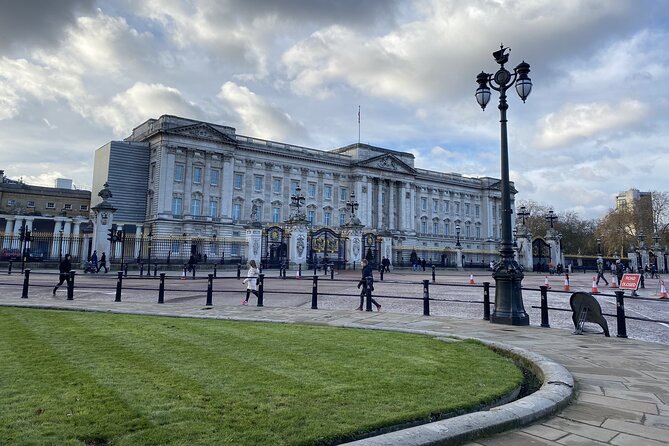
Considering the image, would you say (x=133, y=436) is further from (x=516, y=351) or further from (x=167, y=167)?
(x=167, y=167)

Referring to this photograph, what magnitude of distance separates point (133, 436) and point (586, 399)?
14.5 ft

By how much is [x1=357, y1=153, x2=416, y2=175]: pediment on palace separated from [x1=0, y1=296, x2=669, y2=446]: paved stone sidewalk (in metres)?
68.8

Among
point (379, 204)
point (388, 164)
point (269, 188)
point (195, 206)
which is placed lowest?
point (195, 206)

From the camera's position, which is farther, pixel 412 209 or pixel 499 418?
pixel 412 209

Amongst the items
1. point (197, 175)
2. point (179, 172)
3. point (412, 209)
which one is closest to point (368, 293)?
point (179, 172)

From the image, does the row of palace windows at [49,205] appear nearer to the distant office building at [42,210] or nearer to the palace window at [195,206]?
the distant office building at [42,210]

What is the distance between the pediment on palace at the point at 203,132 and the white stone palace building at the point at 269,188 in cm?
13

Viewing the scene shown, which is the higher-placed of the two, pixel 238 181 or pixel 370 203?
pixel 238 181

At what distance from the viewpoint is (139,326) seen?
8.93 metres

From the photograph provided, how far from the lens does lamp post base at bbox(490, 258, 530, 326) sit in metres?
10.5

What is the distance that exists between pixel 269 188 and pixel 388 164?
23.1 meters

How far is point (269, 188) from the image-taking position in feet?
234

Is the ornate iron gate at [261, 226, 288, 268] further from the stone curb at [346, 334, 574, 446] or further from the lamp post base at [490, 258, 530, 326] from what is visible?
the stone curb at [346, 334, 574, 446]

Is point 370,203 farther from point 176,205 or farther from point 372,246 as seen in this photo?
point 372,246
